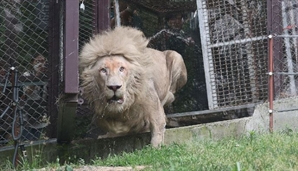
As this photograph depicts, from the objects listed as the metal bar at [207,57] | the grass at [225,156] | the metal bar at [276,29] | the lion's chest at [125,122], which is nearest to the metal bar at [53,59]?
the lion's chest at [125,122]

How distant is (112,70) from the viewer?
24.5ft

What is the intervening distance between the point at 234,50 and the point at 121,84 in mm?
2683

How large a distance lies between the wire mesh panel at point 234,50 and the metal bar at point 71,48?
3.14 m

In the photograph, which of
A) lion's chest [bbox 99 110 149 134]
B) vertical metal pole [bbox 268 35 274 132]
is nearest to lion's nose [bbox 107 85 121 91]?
lion's chest [bbox 99 110 149 134]

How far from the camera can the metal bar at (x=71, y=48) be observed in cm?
675

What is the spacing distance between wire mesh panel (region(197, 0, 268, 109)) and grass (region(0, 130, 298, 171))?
2.33 meters

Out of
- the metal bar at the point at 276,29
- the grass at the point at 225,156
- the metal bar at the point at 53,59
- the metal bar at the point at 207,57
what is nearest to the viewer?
the grass at the point at 225,156

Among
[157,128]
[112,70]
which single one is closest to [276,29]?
[157,128]

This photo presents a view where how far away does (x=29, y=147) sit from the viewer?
7691mm

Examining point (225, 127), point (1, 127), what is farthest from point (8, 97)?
point (225, 127)

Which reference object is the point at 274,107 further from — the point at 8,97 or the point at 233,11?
the point at 8,97

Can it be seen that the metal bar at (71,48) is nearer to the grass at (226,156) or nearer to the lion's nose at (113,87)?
the lion's nose at (113,87)

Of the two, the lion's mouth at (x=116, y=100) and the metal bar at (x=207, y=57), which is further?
the metal bar at (x=207, y=57)

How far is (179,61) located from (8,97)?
295 cm
